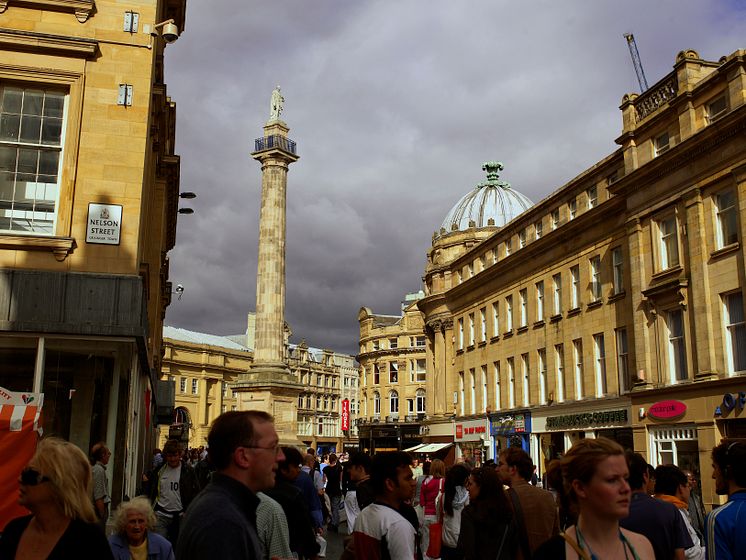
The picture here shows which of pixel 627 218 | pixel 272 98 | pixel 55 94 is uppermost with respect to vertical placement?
pixel 272 98

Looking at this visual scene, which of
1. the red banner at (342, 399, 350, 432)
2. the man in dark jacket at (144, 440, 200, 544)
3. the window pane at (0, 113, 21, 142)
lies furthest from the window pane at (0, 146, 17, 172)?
the red banner at (342, 399, 350, 432)

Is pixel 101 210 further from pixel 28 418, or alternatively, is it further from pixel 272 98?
pixel 272 98

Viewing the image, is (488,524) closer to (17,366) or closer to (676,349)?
(17,366)

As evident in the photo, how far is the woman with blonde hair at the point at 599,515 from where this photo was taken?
133 inches

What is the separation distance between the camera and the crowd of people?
338 cm

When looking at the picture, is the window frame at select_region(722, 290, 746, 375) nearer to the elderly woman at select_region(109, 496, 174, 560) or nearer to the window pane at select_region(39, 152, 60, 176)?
the window pane at select_region(39, 152, 60, 176)

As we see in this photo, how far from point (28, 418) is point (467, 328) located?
41.9 metres

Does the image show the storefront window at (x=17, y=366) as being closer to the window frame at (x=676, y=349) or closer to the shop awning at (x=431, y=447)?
the window frame at (x=676, y=349)

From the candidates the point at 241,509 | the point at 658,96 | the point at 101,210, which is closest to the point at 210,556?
the point at 241,509

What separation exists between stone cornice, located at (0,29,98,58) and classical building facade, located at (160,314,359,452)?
195 ft

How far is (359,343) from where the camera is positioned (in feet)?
320

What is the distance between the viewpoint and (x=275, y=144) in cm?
4550

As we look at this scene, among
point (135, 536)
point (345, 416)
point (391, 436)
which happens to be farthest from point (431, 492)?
point (345, 416)

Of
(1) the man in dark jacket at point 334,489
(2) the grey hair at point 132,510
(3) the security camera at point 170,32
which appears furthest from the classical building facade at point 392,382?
(2) the grey hair at point 132,510
